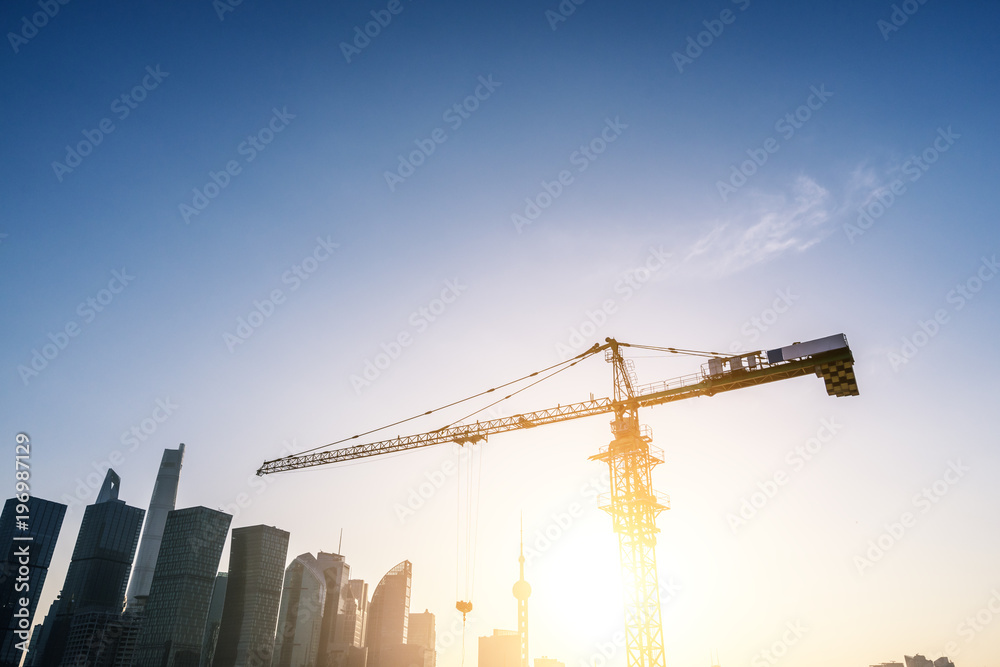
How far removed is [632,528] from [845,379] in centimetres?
2197

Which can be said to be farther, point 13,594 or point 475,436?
point 13,594

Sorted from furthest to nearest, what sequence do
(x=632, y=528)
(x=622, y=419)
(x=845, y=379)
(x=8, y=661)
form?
(x=8, y=661), (x=622, y=419), (x=632, y=528), (x=845, y=379)

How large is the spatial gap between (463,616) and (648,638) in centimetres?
3729

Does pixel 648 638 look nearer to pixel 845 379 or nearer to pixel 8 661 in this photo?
pixel 845 379

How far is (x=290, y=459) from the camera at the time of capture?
7956 cm

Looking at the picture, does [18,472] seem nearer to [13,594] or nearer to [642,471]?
[642,471]

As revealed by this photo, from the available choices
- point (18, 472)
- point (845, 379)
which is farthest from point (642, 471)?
point (18, 472)

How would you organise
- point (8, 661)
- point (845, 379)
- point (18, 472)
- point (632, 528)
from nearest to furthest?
1. point (18, 472)
2. point (845, 379)
3. point (632, 528)
4. point (8, 661)

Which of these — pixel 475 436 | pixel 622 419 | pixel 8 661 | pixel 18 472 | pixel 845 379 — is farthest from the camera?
pixel 8 661

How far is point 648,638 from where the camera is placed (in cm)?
5059

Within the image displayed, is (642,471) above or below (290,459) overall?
below

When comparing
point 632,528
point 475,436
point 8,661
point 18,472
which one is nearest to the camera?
point 18,472

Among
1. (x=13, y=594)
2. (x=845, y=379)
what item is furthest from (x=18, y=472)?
(x=13, y=594)

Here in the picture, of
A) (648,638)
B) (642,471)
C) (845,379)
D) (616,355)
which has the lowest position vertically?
(648,638)
